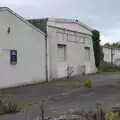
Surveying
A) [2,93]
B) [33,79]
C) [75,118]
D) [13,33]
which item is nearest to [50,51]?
[33,79]

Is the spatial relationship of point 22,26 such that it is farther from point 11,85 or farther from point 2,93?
point 2,93

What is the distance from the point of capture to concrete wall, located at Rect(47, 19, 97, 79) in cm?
3141

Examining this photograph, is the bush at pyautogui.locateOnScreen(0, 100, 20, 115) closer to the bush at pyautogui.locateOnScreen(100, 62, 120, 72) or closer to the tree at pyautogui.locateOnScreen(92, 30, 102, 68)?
the tree at pyautogui.locateOnScreen(92, 30, 102, 68)

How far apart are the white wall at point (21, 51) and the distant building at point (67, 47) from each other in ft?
4.05

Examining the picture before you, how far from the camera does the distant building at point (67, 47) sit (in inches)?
1227

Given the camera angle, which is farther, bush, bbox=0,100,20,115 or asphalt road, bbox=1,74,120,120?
asphalt road, bbox=1,74,120,120

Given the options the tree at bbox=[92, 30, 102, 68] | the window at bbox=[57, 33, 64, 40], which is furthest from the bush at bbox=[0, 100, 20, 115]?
the tree at bbox=[92, 30, 102, 68]

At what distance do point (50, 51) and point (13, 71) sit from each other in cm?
544

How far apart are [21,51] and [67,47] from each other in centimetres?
724

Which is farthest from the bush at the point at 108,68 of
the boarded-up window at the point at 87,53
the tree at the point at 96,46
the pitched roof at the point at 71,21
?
the pitched roof at the point at 71,21

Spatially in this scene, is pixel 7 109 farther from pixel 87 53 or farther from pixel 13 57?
pixel 87 53

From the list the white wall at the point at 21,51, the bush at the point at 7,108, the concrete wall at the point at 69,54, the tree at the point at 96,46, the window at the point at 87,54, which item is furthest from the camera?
the tree at the point at 96,46

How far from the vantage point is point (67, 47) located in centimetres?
3419

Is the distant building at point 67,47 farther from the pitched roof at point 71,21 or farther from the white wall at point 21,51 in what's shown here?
the white wall at point 21,51
